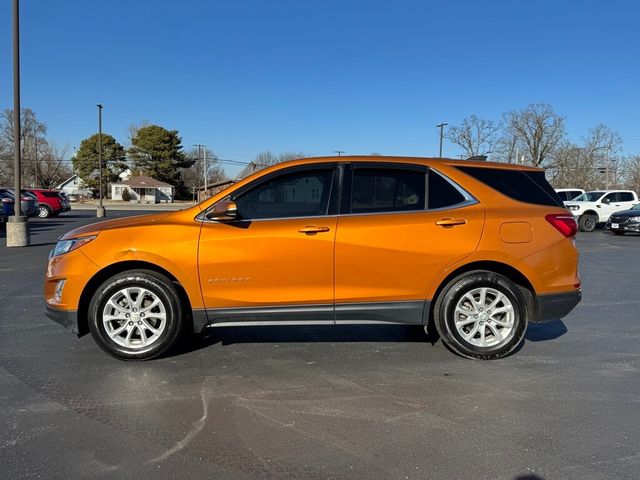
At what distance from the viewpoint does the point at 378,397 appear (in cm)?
375

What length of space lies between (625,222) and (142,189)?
2558 inches

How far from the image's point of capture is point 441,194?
4.58 metres

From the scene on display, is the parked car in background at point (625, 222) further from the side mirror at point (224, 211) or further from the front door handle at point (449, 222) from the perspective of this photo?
the side mirror at point (224, 211)

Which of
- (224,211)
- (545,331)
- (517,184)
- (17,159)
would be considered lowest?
(545,331)

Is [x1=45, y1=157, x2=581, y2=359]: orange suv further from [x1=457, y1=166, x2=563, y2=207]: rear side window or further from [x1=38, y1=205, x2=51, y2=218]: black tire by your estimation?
[x1=38, y1=205, x2=51, y2=218]: black tire

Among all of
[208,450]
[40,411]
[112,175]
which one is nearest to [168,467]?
[208,450]

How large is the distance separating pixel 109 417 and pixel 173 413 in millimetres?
431

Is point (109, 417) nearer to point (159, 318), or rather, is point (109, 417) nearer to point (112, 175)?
point (159, 318)

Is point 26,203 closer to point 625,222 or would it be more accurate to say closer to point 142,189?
point 625,222

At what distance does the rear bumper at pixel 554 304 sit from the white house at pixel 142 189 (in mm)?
71617

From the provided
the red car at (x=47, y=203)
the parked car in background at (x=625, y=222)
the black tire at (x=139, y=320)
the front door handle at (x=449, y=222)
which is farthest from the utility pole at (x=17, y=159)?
the parked car in background at (x=625, y=222)

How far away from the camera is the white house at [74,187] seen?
253ft

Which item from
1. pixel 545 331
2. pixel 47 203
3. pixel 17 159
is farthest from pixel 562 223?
pixel 47 203

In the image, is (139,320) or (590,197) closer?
(139,320)
